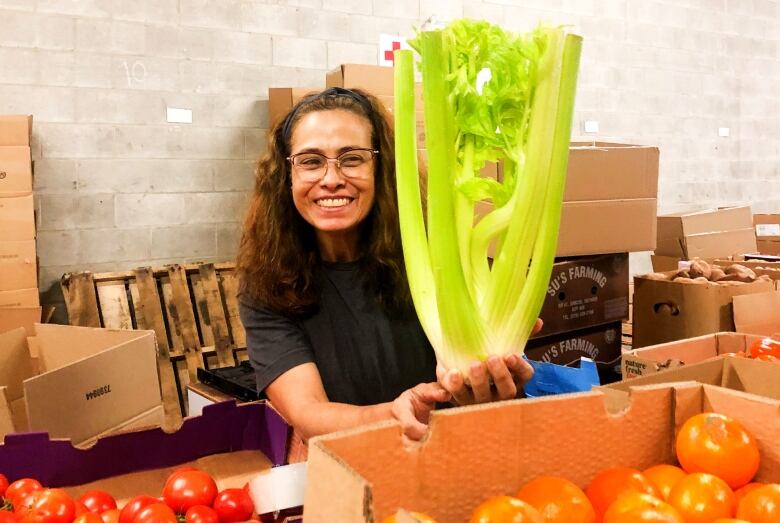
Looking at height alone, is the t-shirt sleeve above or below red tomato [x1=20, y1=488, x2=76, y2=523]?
above

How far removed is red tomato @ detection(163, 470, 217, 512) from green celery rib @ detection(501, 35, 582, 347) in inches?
22.8

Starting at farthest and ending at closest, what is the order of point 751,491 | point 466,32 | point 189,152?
point 189,152
point 466,32
point 751,491

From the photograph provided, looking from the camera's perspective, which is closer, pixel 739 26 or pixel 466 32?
pixel 466 32

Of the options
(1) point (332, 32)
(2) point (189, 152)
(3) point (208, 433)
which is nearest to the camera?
(3) point (208, 433)

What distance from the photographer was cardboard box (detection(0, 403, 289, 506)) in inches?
51.1

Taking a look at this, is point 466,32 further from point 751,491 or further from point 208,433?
point 208,433

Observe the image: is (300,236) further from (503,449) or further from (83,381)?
(503,449)

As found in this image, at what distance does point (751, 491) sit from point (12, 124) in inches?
113

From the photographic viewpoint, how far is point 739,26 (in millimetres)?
5859

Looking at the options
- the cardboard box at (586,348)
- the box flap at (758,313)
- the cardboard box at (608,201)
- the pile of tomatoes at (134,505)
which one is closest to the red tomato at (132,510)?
the pile of tomatoes at (134,505)

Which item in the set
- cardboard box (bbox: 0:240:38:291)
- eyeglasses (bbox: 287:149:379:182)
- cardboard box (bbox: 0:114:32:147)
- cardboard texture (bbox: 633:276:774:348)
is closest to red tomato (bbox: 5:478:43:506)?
eyeglasses (bbox: 287:149:379:182)

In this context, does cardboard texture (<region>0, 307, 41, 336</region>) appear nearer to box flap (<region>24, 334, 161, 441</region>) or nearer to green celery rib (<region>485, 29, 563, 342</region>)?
box flap (<region>24, 334, 161, 441</region>)

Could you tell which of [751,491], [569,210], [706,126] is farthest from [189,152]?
[706,126]

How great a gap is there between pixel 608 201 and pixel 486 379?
5.18 ft
